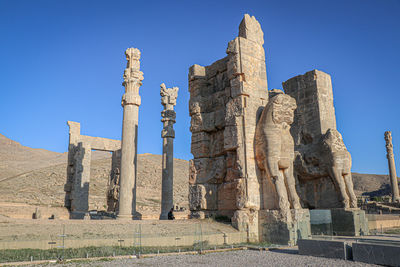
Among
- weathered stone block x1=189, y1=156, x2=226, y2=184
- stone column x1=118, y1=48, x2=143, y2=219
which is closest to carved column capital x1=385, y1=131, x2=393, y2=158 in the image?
stone column x1=118, y1=48, x2=143, y2=219

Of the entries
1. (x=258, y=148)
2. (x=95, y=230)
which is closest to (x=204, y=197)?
(x=258, y=148)

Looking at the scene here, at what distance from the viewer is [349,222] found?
9.37m

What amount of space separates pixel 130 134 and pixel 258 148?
20.3ft

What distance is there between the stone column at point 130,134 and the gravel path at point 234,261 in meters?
6.75

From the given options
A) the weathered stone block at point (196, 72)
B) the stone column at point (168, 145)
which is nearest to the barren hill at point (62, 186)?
the stone column at point (168, 145)

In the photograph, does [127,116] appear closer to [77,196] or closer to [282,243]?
[282,243]

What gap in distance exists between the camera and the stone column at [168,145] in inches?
675

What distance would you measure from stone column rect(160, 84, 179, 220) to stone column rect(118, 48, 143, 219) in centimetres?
Answer: 372

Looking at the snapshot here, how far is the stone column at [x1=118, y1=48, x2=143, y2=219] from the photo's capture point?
13.0m

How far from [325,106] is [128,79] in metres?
7.52

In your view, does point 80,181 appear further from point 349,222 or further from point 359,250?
point 359,250

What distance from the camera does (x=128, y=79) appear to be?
13.8 m

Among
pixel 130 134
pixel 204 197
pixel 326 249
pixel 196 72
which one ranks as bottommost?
pixel 326 249

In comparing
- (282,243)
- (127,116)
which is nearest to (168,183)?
(127,116)
